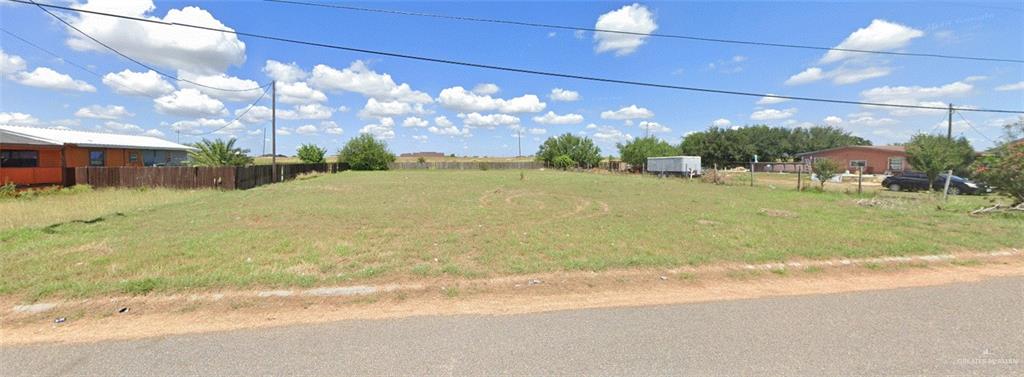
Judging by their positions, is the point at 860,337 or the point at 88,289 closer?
the point at 860,337

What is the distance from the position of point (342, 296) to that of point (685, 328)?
340 cm

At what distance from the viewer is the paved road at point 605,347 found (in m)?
2.70

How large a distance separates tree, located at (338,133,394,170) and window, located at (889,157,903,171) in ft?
202

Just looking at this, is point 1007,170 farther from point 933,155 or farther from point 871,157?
point 871,157

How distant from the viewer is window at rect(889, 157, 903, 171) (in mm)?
41497

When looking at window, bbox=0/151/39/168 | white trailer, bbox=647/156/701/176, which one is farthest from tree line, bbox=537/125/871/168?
window, bbox=0/151/39/168

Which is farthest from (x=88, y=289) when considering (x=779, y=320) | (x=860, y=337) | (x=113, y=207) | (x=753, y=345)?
(x=113, y=207)

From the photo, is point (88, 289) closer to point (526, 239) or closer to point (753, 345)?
point (526, 239)

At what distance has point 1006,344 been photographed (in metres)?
3.02

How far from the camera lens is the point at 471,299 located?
414 cm

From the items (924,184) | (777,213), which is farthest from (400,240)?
(924,184)

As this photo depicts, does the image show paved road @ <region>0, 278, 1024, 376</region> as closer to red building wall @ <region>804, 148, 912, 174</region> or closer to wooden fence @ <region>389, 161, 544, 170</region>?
red building wall @ <region>804, 148, 912, 174</region>

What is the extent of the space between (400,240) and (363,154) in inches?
2074

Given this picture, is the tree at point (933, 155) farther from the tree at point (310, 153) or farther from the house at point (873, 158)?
the tree at point (310, 153)
